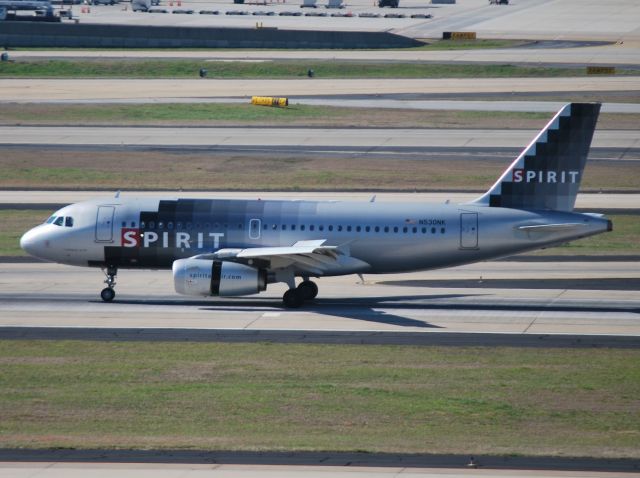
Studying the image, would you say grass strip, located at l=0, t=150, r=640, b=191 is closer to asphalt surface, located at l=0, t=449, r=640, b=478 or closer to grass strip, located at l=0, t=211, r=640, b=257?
grass strip, located at l=0, t=211, r=640, b=257

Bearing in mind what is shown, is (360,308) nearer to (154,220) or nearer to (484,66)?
(154,220)

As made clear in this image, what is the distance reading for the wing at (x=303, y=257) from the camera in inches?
1732

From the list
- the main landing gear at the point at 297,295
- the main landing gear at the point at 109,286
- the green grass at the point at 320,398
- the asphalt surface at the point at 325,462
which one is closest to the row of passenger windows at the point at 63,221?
the main landing gear at the point at 109,286

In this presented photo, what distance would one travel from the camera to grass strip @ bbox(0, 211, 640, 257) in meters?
56.0

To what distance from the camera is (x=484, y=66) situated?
381 feet

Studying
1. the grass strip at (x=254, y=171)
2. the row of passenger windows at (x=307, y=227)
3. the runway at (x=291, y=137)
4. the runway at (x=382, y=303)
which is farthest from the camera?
the runway at (x=291, y=137)

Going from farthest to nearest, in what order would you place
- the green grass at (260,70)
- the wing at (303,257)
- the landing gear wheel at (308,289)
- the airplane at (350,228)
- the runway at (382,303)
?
the green grass at (260,70) < the landing gear wheel at (308,289) < the airplane at (350,228) < the wing at (303,257) < the runway at (382,303)

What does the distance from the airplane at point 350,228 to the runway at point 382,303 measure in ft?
5.03

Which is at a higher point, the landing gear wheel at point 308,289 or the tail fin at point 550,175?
the tail fin at point 550,175

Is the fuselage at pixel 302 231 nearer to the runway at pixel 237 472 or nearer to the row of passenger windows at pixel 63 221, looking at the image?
the row of passenger windows at pixel 63 221

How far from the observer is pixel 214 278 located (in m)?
44.1

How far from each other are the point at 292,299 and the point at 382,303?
151 inches

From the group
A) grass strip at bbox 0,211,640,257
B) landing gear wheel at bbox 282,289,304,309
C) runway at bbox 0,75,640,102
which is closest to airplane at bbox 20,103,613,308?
landing gear wheel at bbox 282,289,304,309

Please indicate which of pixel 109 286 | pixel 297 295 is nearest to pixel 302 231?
pixel 297 295
